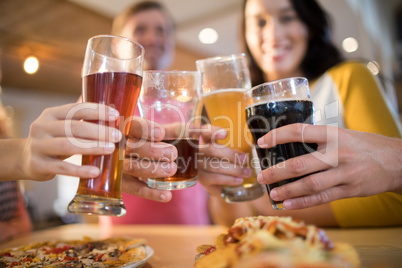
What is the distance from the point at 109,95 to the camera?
843mm

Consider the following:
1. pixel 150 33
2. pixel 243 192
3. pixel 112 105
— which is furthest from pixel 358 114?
pixel 150 33

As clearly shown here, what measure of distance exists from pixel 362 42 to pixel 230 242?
5.99 m

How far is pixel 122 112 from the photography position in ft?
2.83

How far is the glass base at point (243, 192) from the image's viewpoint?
119cm

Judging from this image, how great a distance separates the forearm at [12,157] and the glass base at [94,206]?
6.4 inches

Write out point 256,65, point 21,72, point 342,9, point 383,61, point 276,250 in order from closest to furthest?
point 276,250 → point 256,65 → point 342,9 → point 383,61 → point 21,72

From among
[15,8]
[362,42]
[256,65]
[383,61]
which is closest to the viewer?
[256,65]

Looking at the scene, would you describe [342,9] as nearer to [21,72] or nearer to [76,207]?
[76,207]

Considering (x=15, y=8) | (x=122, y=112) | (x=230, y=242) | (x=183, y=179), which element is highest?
(x=15, y=8)

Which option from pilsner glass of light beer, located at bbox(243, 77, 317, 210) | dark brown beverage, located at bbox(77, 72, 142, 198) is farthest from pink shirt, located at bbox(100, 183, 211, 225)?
pilsner glass of light beer, located at bbox(243, 77, 317, 210)

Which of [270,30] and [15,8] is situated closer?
[270,30]

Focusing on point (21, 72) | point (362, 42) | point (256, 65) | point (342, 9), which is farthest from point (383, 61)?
point (21, 72)

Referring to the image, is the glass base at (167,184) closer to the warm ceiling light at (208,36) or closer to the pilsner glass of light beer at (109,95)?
the pilsner glass of light beer at (109,95)

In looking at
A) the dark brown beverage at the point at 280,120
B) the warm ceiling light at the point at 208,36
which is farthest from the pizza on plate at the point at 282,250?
the warm ceiling light at the point at 208,36
